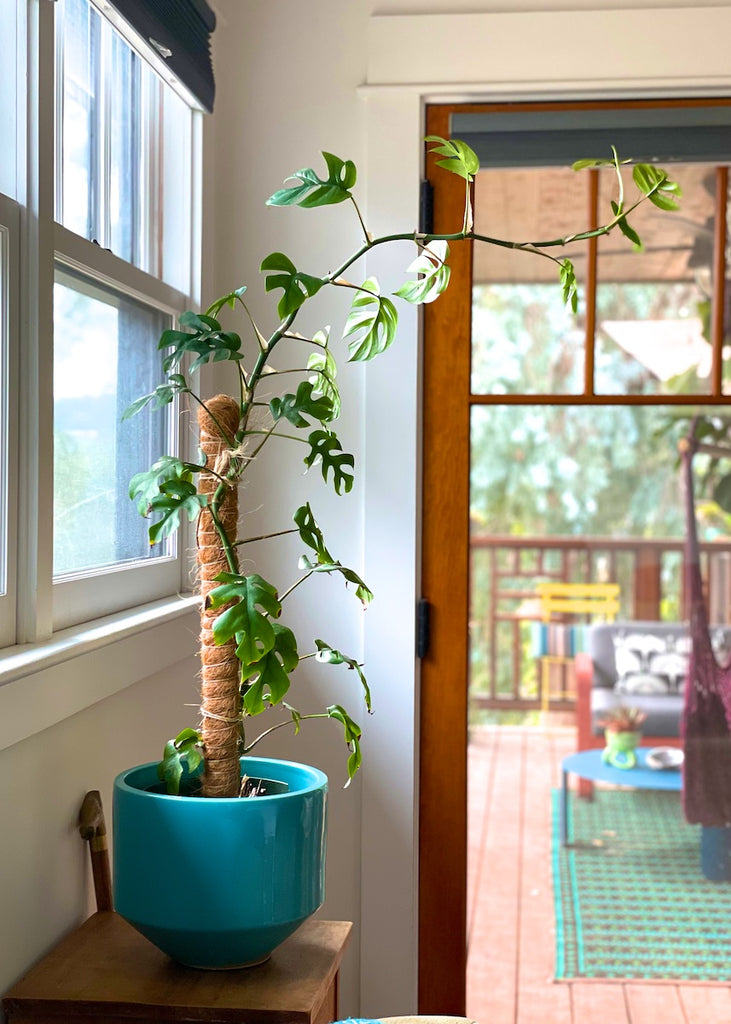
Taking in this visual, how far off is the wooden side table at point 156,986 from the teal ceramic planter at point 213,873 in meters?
0.03

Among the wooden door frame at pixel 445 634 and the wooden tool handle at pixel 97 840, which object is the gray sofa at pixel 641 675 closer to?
the wooden door frame at pixel 445 634

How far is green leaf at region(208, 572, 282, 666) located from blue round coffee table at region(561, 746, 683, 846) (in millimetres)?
1211

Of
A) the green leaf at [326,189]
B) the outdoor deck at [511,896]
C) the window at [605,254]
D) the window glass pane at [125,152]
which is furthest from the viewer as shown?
the outdoor deck at [511,896]

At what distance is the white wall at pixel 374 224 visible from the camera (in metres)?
2.16

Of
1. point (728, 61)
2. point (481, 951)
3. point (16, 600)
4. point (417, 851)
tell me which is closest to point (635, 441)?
point (728, 61)

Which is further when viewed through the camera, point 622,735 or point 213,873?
point 622,735

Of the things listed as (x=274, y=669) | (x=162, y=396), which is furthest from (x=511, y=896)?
(x=162, y=396)

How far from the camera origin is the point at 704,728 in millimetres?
2252

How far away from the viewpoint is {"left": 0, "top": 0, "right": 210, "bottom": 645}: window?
143cm

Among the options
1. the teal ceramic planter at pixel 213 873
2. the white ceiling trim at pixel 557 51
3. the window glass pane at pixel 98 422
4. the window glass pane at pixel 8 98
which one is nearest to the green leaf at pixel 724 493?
the white ceiling trim at pixel 557 51

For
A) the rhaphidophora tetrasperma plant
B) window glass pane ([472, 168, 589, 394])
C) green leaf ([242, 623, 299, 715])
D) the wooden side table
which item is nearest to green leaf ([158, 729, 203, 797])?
the rhaphidophora tetrasperma plant

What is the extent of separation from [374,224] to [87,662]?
3.69 ft

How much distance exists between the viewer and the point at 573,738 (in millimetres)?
2367

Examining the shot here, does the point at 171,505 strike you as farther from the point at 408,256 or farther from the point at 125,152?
the point at 408,256
